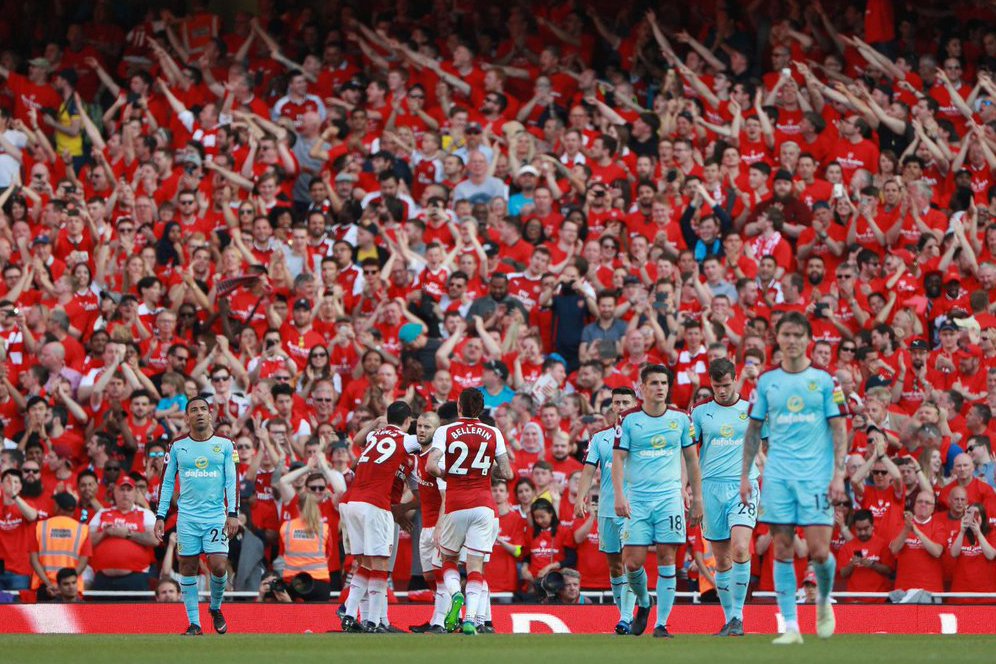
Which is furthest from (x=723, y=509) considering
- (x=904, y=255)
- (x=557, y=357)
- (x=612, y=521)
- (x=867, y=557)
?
(x=904, y=255)

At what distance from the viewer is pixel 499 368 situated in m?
20.9

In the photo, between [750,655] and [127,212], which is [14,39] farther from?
[750,655]

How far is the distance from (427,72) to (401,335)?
21.8ft

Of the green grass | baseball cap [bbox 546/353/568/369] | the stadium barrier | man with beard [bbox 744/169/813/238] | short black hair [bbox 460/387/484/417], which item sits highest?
man with beard [bbox 744/169/813/238]

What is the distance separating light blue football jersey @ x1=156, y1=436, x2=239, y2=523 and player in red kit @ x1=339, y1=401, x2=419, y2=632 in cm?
116

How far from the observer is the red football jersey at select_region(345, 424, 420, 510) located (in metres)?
16.1

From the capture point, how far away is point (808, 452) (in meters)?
12.5

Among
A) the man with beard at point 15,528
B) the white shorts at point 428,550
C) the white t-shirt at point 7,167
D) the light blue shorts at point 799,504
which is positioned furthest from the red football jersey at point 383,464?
the white t-shirt at point 7,167

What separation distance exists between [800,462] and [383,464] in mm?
4954

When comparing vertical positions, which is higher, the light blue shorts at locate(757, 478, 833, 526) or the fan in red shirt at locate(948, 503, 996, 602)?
the light blue shorts at locate(757, 478, 833, 526)

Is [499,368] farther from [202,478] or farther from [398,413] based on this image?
[202,478]

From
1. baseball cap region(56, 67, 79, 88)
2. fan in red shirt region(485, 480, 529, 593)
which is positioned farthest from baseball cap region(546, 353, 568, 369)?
baseball cap region(56, 67, 79, 88)

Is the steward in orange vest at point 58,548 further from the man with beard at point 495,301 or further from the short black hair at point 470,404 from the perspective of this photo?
the short black hair at point 470,404

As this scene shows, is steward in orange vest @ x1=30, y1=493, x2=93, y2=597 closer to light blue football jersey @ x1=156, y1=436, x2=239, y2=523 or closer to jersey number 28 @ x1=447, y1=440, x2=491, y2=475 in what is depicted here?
light blue football jersey @ x1=156, y1=436, x2=239, y2=523
